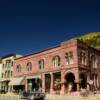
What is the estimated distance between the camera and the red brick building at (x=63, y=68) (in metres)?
45.3

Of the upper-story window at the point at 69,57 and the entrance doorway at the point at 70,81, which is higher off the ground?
the upper-story window at the point at 69,57

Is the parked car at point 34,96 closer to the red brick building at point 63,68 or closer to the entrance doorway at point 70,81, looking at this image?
the red brick building at point 63,68

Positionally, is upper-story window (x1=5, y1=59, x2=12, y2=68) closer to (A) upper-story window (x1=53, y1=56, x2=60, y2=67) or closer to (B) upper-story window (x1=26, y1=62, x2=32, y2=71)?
(B) upper-story window (x1=26, y1=62, x2=32, y2=71)

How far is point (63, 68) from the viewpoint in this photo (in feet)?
156

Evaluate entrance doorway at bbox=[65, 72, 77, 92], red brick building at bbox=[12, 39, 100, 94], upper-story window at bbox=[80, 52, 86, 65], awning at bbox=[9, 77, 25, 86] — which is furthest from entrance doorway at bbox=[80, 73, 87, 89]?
awning at bbox=[9, 77, 25, 86]

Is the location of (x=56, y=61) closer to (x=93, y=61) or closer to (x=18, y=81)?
(x=93, y=61)

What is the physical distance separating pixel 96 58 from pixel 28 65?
59.5 ft

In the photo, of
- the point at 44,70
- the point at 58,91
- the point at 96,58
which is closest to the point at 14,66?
the point at 44,70

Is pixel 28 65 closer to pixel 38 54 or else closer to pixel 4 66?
pixel 38 54

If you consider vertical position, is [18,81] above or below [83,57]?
below

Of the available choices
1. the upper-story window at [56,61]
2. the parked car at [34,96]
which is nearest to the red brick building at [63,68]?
the upper-story window at [56,61]

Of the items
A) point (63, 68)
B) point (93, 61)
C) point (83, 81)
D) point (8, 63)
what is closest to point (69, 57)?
point (63, 68)

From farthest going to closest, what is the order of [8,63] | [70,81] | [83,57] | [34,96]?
1. [8,63]
2. [70,81]
3. [83,57]
4. [34,96]

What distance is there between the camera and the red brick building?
149 feet
